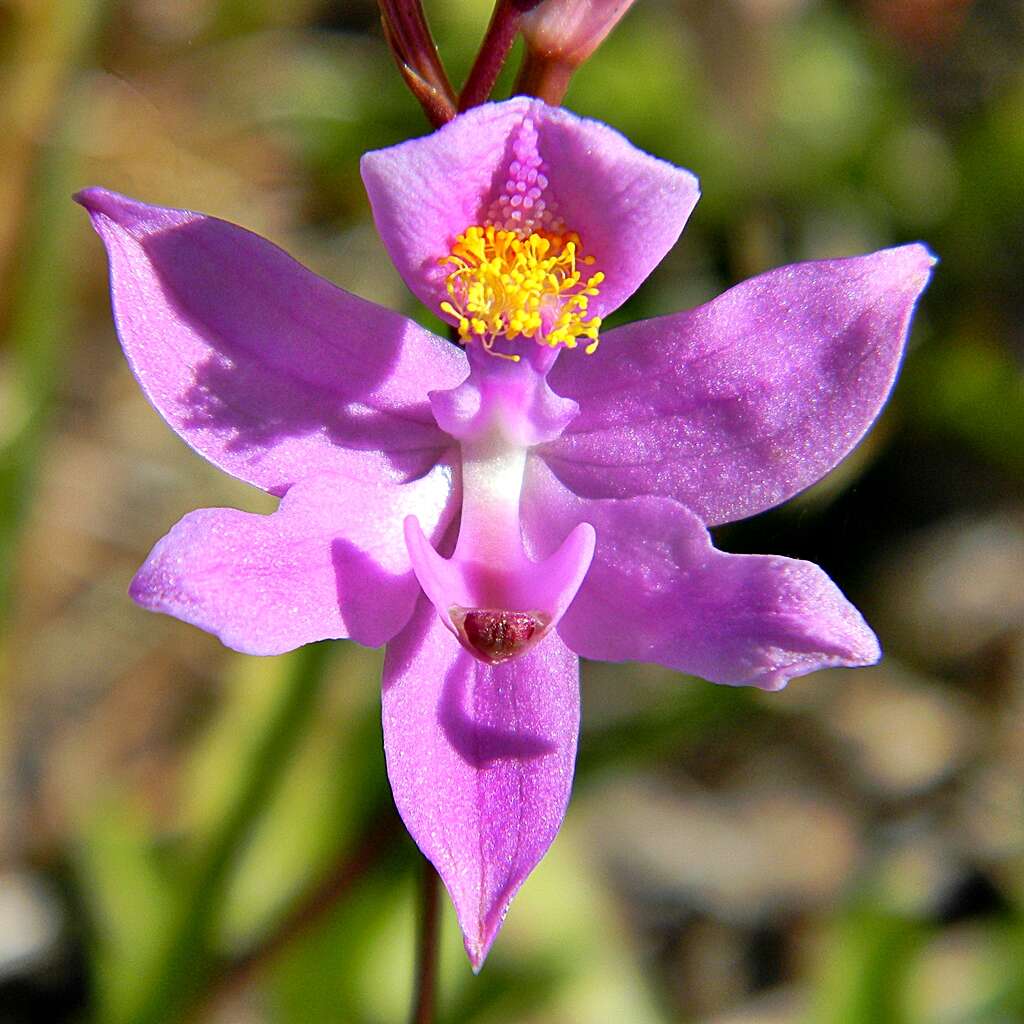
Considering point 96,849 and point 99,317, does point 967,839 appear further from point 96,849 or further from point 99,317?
point 99,317

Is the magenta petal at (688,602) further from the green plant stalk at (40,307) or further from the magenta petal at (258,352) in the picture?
the green plant stalk at (40,307)

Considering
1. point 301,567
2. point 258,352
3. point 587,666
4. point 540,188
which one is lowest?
point 587,666

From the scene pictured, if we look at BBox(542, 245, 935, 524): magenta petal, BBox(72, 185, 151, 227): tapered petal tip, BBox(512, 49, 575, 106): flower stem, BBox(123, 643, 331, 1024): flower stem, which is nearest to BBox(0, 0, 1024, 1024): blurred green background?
BBox(123, 643, 331, 1024): flower stem

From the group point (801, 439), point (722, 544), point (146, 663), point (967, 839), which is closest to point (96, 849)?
point (146, 663)

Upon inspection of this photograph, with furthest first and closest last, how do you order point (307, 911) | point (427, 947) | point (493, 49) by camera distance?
point (307, 911), point (427, 947), point (493, 49)

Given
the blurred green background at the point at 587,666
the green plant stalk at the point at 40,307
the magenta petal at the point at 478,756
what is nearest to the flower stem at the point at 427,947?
the magenta petal at the point at 478,756

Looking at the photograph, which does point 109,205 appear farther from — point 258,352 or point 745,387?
point 745,387

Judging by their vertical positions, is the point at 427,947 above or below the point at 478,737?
below

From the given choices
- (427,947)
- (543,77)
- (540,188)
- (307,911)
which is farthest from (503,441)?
(307,911)
